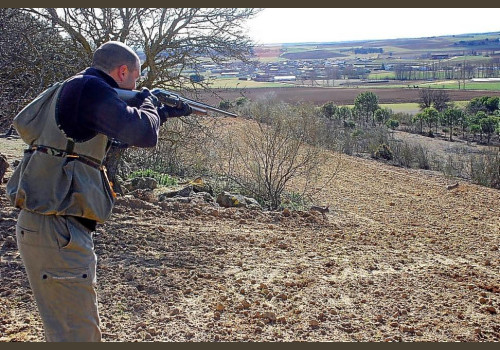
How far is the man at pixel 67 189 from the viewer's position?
317cm

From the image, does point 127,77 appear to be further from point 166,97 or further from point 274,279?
point 274,279

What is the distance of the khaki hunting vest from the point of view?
319 cm

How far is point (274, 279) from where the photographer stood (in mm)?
6109

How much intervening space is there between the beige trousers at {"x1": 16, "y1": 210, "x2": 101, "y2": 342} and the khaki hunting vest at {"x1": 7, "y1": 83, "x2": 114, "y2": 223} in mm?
89

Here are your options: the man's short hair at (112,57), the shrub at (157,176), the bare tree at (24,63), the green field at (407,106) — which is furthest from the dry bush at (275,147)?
the green field at (407,106)

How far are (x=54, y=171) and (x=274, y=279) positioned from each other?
3344 millimetres

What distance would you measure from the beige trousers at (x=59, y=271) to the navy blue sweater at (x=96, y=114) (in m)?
0.50

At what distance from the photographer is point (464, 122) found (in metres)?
34.8

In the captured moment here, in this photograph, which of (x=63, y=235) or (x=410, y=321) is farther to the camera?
(x=410, y=321)

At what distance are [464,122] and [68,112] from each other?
113 ft

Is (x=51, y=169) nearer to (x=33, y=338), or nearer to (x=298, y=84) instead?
(x=33, y=338)

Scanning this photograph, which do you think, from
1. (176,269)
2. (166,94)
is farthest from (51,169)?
(176,269)

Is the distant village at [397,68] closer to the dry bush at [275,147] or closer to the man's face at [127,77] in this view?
the dry bush at [275,147]

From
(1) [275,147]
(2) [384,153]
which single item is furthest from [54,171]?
(2) [384,153]
